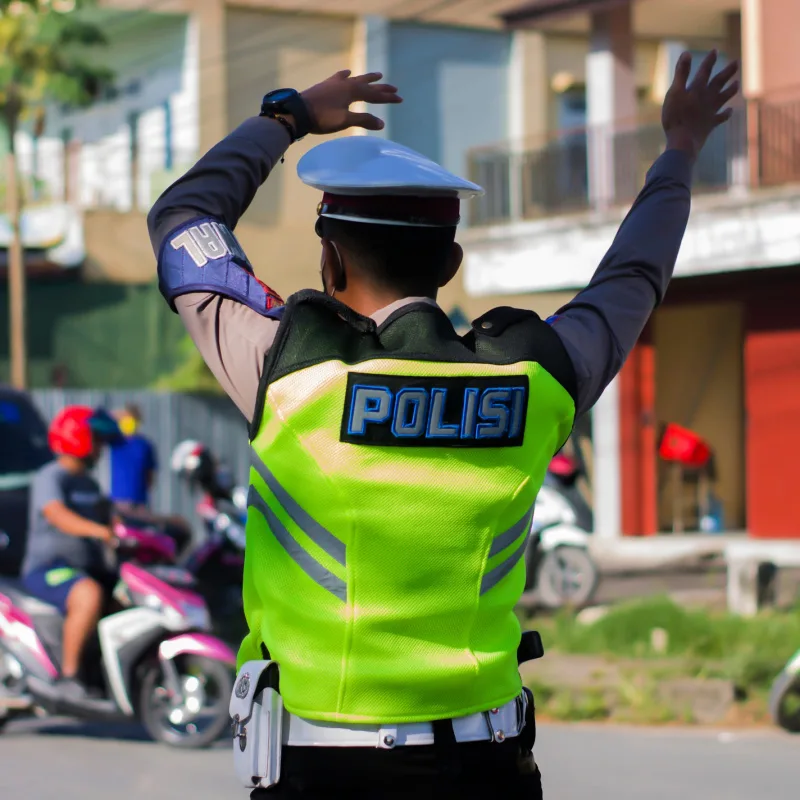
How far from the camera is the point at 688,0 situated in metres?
20.5

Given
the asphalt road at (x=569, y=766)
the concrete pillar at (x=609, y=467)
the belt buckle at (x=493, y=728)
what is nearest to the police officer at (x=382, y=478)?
the belt buckle at (x=493, y=728)

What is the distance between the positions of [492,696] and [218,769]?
5423 millimetres

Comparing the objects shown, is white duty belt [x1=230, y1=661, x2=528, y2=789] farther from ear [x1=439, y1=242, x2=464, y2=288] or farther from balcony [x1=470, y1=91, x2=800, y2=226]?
balcony [x1=470, y1=91, x2=800, y2=226]

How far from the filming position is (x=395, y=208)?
2617mm

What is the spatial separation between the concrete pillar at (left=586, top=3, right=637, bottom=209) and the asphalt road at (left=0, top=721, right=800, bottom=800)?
474 inches

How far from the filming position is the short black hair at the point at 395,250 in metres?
2.64

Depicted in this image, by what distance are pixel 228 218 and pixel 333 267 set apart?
24 centimetres

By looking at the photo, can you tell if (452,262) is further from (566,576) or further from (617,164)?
(617,164)

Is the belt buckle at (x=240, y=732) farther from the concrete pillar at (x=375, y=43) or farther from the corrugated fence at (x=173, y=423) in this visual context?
the concrete pillar at (x=375, y=43)

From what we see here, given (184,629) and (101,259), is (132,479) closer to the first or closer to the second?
(184,629)

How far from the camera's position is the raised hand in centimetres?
299

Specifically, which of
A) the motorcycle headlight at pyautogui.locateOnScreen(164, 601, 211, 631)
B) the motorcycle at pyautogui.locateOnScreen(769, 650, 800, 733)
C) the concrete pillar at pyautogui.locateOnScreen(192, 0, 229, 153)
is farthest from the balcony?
the motorcycle headlight at pyautogui.locateOnScreen(164, 601, 211, 631)

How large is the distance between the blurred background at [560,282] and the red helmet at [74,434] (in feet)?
3.60

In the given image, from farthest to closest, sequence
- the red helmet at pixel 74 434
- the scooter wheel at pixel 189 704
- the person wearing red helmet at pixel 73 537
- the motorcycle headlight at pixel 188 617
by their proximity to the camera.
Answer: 1. the red helmet at pixel 74 434
2. the person wearing red helmet at pixel 73 537
3. the motorcycle headlight at pixel 188 617
4. the scooter wheel at pixel 189 704
